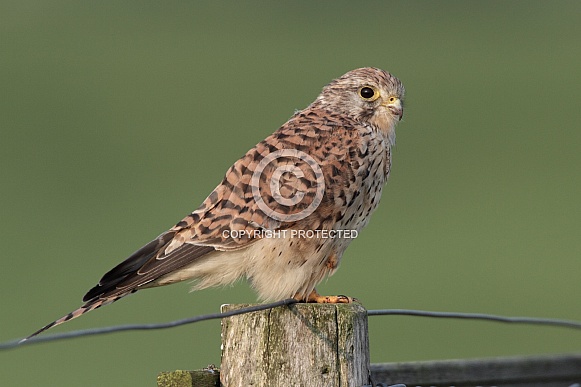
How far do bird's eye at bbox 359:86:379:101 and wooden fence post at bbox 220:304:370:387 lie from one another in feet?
5.35

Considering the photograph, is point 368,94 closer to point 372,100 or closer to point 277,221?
point 372,100

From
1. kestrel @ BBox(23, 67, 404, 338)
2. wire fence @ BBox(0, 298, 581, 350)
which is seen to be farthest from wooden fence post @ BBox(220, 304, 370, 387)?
kestrel @ BBox(23, 67, 404, 338)

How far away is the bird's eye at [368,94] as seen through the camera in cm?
432

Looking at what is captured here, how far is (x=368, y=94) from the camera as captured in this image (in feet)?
14.2

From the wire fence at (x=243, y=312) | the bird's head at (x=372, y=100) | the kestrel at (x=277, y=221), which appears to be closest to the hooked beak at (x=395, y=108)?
the bird's head at (x=372, y=100)

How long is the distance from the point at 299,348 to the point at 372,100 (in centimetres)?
178

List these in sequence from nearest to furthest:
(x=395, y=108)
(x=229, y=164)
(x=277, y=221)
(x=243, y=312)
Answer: (x=243, y=312)
(x=277, y=221)
(x=395, y=108)
(x=229, y=164)

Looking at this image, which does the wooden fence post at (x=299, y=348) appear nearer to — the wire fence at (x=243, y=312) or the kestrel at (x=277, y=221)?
the wire fence at (x=243, y=312)

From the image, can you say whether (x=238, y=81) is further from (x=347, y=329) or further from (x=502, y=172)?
(x=347, y=329)

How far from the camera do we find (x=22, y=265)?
12055 millimetres

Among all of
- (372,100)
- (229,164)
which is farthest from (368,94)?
(229,164)

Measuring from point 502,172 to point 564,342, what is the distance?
19.0 feet

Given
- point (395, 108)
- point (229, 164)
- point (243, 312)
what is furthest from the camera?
point (229, 164)

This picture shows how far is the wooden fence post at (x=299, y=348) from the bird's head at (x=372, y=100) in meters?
1.56
